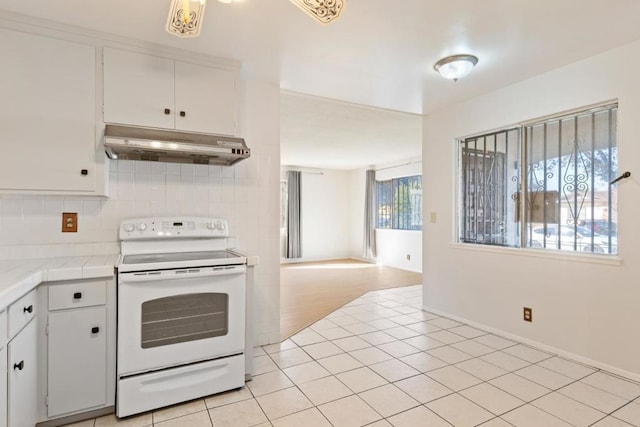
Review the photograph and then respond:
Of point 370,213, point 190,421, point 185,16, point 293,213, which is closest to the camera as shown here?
point 185,16

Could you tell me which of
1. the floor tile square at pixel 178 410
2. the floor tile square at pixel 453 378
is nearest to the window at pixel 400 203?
the floor tile square at pixel 453 378

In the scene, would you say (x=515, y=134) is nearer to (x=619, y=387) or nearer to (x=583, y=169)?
(x=583, y=169)

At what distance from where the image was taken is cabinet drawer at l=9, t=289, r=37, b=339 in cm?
148

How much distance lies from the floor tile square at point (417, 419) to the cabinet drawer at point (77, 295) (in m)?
1.73

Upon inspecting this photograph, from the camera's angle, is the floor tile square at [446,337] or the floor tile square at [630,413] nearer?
the floor tile square at [630,413]

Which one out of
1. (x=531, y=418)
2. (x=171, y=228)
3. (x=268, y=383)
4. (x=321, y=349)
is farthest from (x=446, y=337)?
(x=171, y=228)

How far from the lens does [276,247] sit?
3.11 m

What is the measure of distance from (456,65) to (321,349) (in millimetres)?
2446

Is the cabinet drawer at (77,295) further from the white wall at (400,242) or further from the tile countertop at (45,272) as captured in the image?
the white wall at (400,242)

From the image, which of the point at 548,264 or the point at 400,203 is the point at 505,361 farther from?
the point at 400,203

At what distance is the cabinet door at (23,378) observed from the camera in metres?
1.49

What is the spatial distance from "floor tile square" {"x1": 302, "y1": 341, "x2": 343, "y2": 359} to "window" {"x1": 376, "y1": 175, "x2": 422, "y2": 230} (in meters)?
4.59

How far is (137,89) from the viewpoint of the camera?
92.4 inches

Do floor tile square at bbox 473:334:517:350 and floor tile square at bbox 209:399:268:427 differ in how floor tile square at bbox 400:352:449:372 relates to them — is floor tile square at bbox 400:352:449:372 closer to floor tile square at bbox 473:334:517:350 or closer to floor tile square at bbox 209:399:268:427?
floor tile square at bbox 473:334:517:350
